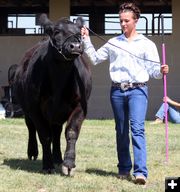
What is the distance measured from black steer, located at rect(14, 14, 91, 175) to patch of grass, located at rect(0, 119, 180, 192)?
1.40 feet

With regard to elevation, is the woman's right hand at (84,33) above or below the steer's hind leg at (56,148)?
above

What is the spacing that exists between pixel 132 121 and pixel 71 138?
948 millimetres

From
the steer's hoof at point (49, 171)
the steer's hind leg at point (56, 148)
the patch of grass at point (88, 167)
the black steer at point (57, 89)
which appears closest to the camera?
the patch of grass at point (88, 167)

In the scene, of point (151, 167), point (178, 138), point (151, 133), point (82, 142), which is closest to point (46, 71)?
point (151, 167)

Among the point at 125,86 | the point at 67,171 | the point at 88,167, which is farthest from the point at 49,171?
the point at 125,86

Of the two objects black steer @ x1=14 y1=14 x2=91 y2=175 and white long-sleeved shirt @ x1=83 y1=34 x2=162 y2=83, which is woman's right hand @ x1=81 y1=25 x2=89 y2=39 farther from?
white long-sleeved shirt @ x1=83 y1=34 x2=162 y2=83

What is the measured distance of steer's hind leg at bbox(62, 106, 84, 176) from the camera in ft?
25.3

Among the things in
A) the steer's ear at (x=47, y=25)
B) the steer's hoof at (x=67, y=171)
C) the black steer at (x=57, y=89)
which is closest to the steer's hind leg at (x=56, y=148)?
the black steer at (x=57, y=89)

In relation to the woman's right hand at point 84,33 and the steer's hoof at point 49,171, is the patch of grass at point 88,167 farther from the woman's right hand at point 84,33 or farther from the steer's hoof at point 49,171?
the woman's right hand at point 84,33

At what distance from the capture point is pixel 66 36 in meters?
7.48

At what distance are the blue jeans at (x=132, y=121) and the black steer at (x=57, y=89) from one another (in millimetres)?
633

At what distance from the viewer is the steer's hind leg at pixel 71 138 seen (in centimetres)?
772

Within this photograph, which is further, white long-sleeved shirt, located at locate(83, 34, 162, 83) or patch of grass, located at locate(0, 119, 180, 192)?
white long-sleeved shirt, located at locate(83, 34, 162, 83)

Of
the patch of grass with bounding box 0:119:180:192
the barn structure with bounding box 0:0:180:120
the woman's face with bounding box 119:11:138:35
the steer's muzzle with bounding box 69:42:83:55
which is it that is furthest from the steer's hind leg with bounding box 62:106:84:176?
the barn structure with bounding box 0:0:180:120
